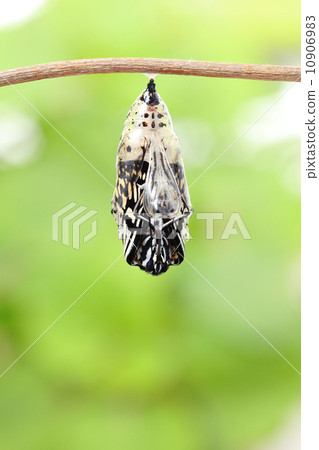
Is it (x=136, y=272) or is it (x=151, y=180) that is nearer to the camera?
(x=151, y=180)

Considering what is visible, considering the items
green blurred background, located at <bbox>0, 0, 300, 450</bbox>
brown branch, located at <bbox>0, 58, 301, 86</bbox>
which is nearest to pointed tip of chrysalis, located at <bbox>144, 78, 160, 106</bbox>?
brown branch, located at <bbox>0, 58, 301, 86</bbox>

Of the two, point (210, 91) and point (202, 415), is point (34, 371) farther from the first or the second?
point (210, 91)

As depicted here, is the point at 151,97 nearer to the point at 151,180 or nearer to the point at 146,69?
the point at 151,180

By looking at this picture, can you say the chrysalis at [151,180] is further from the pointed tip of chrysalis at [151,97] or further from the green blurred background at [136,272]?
the green blurred background at [136,272]

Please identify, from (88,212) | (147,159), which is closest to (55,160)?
(88,212)

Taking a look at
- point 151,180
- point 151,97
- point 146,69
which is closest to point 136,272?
point 151,180

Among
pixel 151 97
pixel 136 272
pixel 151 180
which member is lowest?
pixel 136 272

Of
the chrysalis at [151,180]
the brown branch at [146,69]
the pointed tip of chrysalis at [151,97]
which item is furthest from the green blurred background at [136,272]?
the brown branch at [146,69]

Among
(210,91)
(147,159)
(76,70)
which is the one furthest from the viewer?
(210,91)
